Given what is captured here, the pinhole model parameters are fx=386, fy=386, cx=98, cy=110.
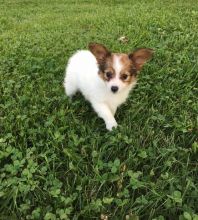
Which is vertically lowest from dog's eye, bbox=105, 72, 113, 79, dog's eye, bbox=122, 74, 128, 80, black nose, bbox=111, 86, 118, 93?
black nose, bbox=111, 86, 118, 93

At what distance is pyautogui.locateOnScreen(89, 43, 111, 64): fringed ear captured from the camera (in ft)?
13.2

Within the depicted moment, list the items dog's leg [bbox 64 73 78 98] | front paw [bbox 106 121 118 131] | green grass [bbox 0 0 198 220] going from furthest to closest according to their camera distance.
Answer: dog's leg [bbox 64 73 78 98], front paw [bbox 106 121 118 131], green grass [bbox 0 0 198 220]

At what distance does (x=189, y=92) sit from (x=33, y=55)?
8.18 ft

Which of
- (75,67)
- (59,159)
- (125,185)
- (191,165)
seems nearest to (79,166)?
(59,159)

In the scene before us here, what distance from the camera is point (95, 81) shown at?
4.22 meters

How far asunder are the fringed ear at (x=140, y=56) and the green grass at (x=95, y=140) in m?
0.51

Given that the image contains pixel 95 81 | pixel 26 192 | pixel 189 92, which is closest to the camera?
pixel 26 192

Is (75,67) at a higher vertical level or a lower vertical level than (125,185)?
higher

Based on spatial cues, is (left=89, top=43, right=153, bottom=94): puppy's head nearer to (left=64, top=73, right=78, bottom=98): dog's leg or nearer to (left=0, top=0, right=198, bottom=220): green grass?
(left=0, top=0, right=198, bottom=220): green grass

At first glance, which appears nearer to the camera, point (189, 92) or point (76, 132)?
point (76, 132)

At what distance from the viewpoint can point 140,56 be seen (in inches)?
161

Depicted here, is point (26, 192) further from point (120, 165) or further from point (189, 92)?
point (189, 92)

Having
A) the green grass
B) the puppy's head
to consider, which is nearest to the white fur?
the puppy's head

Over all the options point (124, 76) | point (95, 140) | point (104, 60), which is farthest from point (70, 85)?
point (95, 140)
